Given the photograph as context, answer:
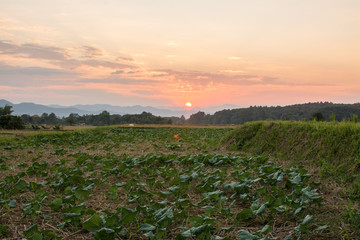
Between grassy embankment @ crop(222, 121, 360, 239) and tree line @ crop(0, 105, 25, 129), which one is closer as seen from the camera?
grassy embankment @ crop(222, 121, 360, 239)

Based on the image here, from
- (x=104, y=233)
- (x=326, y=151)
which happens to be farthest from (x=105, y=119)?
(x=104, y=233)

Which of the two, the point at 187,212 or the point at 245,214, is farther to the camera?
the point at 187,212

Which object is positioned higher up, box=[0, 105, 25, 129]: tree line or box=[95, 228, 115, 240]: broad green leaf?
box=[0, 105, 25, 129]: tree line

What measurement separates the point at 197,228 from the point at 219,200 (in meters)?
1.05

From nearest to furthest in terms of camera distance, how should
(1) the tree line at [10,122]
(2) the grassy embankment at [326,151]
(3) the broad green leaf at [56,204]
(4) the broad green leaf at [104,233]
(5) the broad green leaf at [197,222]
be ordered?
1. (4) the broad green leaf at [104,233]
2. (5) the broad green leaf at [197,222]
3. (2) the grassy embankment at [326,151]
4. (3) the broad green leaf at [56,204]
5. (1) the tree line at [10,122]

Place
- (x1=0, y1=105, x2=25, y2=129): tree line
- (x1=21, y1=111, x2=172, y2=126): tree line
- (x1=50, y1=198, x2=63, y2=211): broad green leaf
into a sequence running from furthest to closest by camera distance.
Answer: (x1=21, y1=111, x2=172, y2=126): tree line
(x1=0, y1=105, x2=25, y2=129): tree line
(x1=50, y1=198, x2=63, y2=211): broad green leaf

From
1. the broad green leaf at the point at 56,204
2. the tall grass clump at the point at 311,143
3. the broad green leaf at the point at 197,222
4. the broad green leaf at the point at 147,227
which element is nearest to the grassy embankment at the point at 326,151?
the tall grass clump at the point at 311,143

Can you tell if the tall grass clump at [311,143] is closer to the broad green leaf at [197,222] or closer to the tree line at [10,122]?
the broad green leaf at [197,222]

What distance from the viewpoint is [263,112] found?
9306 cm

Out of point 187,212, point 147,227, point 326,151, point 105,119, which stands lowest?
point 187,212

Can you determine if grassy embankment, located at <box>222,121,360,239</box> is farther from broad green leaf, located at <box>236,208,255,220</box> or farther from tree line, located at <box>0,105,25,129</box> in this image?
tree line, located at <box>0,105,25,129</box>

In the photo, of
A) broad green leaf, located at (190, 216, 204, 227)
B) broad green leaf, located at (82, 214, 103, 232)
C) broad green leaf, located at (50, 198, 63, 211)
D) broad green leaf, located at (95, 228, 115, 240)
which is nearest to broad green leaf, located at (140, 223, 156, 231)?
broad green leaf, located at (95, 228, 115, 240)

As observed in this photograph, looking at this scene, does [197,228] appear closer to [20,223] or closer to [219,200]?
[219,200]

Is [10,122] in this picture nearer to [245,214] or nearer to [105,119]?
[245,214]
